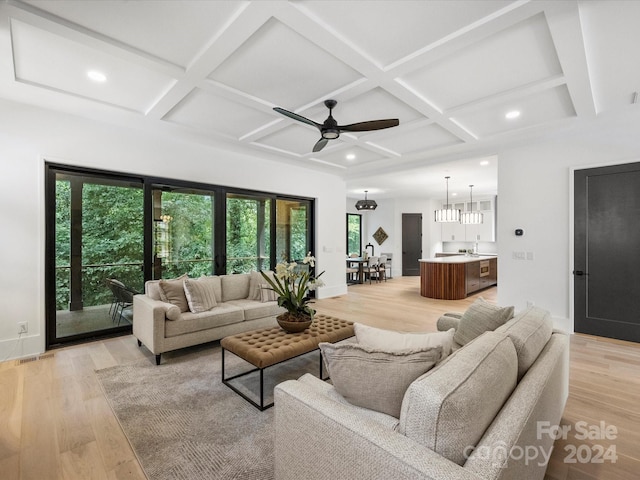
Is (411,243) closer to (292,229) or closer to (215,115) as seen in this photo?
(292,229)

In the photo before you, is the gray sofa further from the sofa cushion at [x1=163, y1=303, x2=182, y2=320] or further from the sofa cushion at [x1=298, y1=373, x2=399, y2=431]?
the sofa cushion at [x1=163, y1=303, x2=182, y2=320]

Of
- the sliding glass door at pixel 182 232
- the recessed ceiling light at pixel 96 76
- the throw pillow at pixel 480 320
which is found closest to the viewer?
the throw pillow at pixel 480 320

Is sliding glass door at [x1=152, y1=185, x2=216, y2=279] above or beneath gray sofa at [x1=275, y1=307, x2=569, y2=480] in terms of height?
above

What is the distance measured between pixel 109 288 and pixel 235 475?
11.7 ft

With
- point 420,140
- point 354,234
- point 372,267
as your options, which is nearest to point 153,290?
point 420,140

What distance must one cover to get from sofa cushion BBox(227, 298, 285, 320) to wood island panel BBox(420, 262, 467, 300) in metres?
4.14

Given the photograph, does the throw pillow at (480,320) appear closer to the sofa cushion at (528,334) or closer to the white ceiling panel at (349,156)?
the sofa cushion at (528,334)

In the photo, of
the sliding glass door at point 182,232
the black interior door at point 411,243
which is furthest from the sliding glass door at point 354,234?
the sliding glass door at point 182,232

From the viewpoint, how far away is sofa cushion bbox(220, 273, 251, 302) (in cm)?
438

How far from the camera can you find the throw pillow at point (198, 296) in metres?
3.68

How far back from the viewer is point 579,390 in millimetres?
2715

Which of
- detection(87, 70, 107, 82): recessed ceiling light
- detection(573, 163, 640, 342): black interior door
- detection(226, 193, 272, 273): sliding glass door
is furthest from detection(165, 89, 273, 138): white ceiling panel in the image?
detection(573, 163, 640, 342): black interior door

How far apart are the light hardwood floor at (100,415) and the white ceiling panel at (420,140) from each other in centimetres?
326

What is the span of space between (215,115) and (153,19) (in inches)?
65.1
